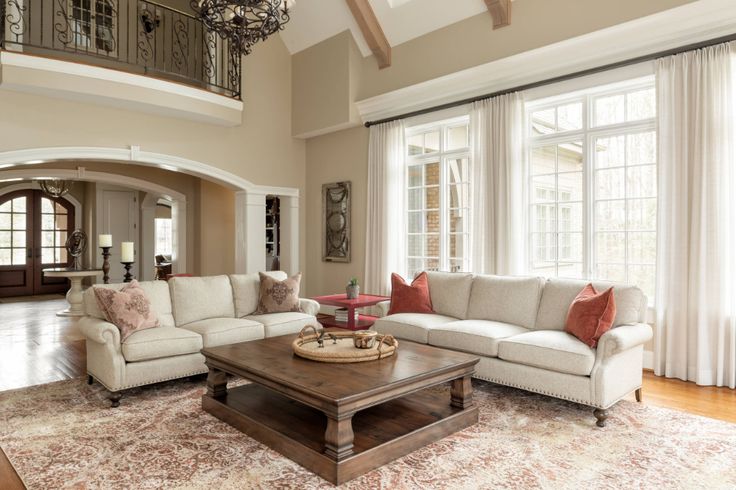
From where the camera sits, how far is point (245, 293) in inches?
203

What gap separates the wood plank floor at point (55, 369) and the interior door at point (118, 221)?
10.5ft

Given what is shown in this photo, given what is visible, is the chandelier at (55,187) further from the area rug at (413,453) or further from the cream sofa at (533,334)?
the cream sofa at (533,334)

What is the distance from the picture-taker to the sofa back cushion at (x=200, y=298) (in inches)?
184

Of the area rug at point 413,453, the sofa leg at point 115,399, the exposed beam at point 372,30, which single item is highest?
the exposed beam at point 372,30

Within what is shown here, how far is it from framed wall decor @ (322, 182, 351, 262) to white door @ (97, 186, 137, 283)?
575 cm

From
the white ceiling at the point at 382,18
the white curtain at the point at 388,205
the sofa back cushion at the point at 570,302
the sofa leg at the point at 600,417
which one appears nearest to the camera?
the sofa leg at the point at 600,417

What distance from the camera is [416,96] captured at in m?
6.47

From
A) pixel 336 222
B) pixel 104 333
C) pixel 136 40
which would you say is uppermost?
pixel 136 40

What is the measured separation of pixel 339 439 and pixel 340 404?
0.19 meters

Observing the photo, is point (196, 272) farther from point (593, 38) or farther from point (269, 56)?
point (593, 38)

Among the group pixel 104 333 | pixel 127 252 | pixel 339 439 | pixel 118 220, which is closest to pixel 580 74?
pixel 339 439

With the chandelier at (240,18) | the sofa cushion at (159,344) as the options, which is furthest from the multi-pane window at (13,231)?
the chandelier at (240,18)

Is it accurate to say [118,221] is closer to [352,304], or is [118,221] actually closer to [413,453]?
[352,304]

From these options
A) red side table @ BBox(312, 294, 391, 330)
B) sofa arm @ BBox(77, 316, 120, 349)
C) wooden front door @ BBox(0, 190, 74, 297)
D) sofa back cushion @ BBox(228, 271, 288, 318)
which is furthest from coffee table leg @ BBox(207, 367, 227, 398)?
wooden front door @ BBox(0, 190, 74, 297)
